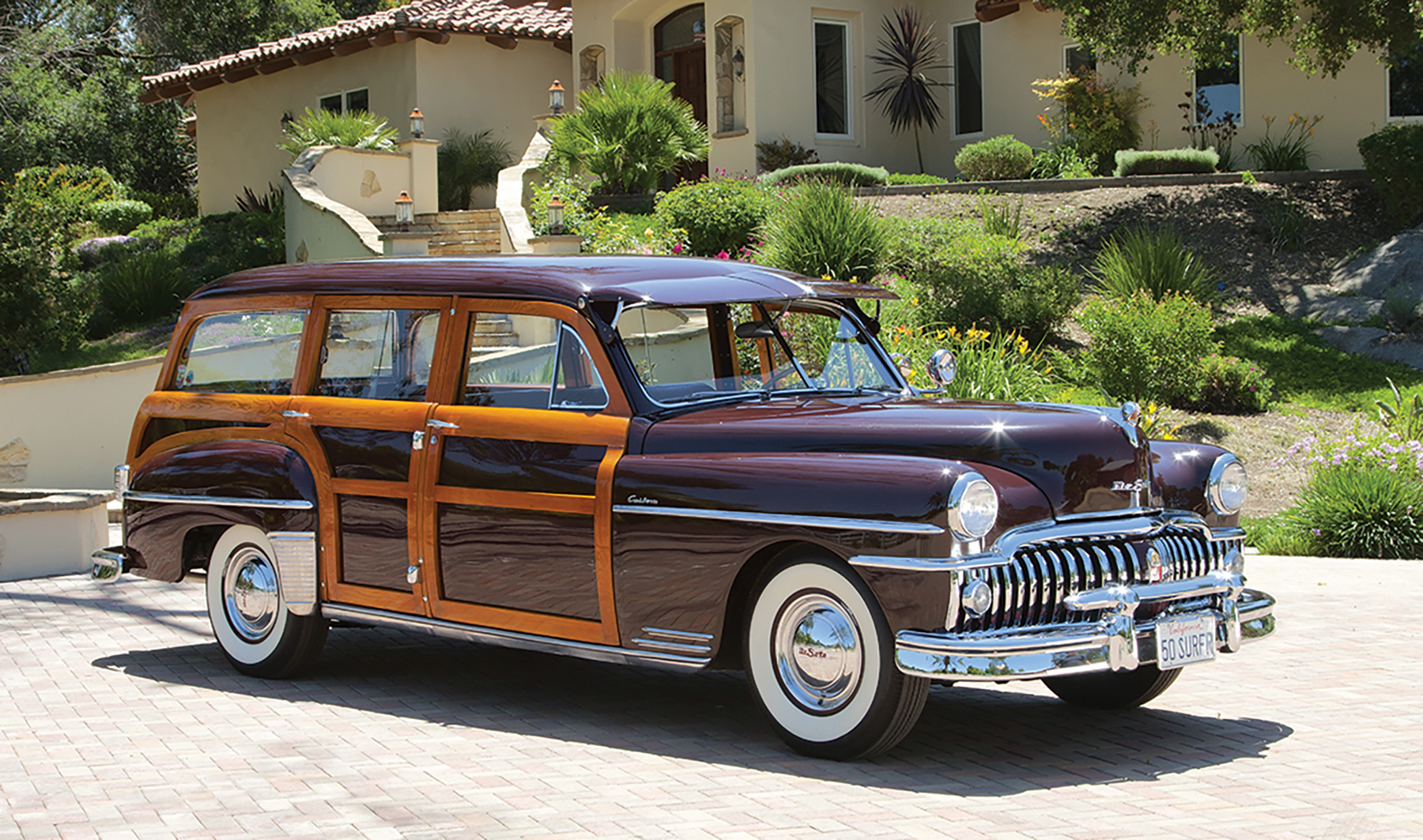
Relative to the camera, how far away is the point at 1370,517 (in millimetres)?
10781

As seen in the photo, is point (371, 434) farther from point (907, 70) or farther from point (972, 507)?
point (907, 70)

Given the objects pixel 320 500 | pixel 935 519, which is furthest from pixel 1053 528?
pixel 320 500

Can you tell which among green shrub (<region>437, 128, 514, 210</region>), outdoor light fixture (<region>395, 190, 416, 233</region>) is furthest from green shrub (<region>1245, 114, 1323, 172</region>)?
green shrub (<region>437, 128, 514, 210</region>)

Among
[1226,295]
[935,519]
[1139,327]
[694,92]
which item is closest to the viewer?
[935,519]

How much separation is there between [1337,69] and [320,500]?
17.0m

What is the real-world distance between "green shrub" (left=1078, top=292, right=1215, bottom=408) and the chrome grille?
9.86 metres

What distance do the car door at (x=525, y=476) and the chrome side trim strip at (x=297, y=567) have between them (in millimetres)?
765

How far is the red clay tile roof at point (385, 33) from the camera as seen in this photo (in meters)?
26.5

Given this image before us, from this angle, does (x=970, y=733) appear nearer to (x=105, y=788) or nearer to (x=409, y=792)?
(x=409, y=792)

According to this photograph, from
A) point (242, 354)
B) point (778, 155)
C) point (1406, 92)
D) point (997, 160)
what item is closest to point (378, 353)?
point (242, 354)

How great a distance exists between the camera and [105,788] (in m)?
5.31

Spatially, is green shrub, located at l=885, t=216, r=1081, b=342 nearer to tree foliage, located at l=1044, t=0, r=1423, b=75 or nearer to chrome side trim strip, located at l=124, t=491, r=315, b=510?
tree foliage, located at l=1044, t=0, r=1423, b=75

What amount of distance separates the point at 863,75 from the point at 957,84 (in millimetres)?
1762

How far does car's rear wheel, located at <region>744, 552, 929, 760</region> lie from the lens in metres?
5.24
